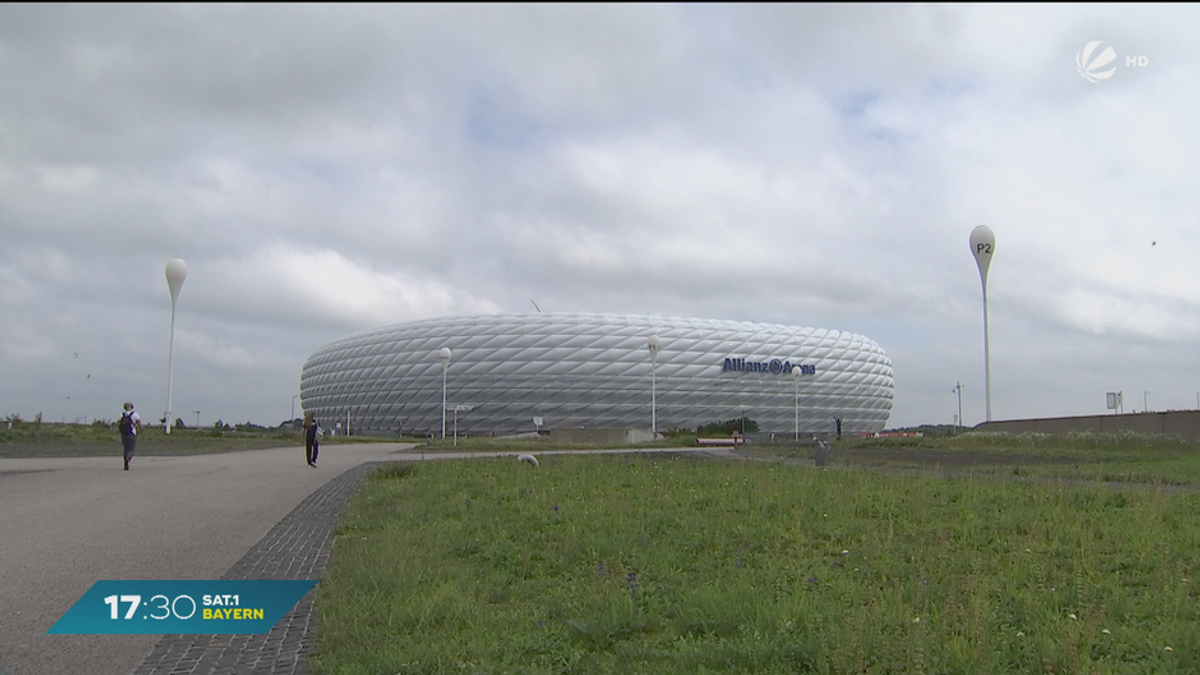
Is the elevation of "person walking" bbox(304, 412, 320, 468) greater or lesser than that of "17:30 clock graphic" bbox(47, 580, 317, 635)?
greater

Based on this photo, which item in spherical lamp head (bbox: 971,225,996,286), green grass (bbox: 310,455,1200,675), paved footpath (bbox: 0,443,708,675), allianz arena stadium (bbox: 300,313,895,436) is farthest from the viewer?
allianz arena stadium (bbox: 300,313,895,436)

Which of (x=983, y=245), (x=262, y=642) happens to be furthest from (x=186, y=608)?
(x=983, y=245)

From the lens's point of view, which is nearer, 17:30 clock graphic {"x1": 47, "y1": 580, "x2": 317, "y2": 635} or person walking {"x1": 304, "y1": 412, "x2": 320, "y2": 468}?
17:30 clock graphic {"x1": 47, "y1": 580, "x2": 317, "y2": 635}

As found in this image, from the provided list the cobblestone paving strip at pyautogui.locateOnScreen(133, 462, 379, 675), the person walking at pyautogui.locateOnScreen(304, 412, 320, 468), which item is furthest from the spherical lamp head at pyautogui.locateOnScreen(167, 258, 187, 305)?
the cobblestone paving strip at pyautogui.locateOnScreen(133, 462, 379, 675)

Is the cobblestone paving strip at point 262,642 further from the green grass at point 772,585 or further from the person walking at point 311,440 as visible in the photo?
the person walking at point 311,440

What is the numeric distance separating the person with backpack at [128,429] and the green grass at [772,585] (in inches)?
382

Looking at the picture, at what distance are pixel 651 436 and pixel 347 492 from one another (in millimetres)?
40116

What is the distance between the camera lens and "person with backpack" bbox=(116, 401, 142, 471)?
59.2ft

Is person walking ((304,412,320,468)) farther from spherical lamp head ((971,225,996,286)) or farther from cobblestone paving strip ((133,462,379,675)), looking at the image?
spherical lamp head ((971,225,996,286))

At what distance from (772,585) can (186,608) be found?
11.5ft

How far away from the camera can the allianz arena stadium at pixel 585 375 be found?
77500 millimetres

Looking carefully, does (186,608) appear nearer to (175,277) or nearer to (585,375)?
(175,277)

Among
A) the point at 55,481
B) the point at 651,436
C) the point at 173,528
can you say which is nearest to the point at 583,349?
the point at 651,436

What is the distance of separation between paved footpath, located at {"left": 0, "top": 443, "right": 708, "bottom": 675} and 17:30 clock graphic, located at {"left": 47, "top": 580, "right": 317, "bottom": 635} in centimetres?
16
